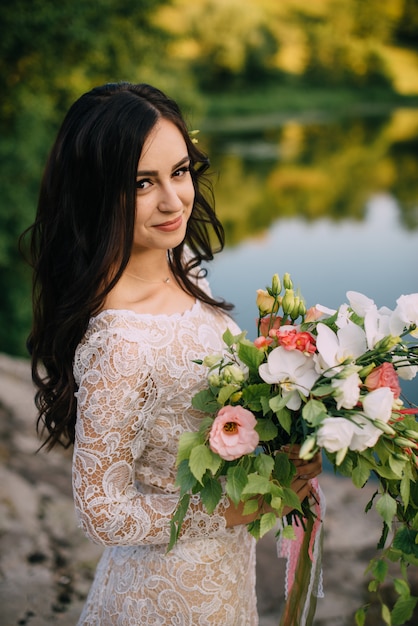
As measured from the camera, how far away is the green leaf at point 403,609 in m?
0.90

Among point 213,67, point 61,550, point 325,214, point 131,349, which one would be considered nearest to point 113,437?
point 131,349

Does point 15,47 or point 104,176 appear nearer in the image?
point 104,176

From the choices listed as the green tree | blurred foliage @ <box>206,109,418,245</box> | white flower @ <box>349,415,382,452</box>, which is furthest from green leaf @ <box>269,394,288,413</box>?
the green tree

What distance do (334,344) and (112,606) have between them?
2.35 ft

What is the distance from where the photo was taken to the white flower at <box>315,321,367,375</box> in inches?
37.1

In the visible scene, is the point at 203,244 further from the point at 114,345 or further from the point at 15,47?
the point at 15,47

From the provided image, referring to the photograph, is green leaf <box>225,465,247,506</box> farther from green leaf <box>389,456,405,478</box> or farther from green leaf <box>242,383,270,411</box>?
green leaf <box>389,456,405,478</box>

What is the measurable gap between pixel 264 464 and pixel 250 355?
16 cm

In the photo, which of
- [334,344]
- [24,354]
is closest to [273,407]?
[334,344]

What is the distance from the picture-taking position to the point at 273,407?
3.03 ft

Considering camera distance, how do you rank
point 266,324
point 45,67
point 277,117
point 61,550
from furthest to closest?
point 45,67 < point 277,117 < point 61,550 < point 266,324

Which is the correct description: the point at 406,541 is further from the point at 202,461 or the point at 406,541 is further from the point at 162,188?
the point at 162,188

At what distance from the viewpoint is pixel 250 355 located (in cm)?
99

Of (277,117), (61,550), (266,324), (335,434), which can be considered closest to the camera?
(335,434)
